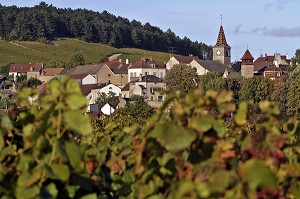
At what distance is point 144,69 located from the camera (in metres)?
107

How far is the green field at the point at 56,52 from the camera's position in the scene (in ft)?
457

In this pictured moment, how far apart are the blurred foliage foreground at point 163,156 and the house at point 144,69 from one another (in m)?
102

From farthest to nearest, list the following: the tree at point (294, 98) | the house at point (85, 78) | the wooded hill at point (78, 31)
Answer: the wooded hill at point (78, 31)
the house at point (85, 78)
the tree at point (294, 98)

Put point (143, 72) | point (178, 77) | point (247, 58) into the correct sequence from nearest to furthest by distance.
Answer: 1. point (178, 77)
2. point (143, 72)
3. point (247, 58)

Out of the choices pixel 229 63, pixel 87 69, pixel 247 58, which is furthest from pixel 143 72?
pixel 229 63

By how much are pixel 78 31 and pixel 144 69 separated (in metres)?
73.3

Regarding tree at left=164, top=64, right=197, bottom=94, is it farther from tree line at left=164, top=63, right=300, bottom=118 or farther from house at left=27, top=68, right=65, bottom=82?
house at left=27, top=68, right=65, bottom=82

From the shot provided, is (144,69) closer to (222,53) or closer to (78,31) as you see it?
(222,53)

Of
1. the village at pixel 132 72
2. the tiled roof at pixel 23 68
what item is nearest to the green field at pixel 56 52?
the tiled roof at pixel 23 68

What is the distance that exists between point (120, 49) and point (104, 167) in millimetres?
164804

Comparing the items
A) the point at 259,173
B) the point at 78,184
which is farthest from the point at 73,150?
the point at 259,173

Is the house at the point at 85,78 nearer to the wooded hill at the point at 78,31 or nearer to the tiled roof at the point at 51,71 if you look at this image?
the tiled roof at the point at 51,71

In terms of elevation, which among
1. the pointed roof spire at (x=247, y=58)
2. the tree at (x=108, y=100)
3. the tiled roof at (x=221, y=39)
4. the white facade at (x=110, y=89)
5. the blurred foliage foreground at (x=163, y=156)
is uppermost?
the tiled roof at (x=221, y=39)

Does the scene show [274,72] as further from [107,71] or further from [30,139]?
[30,139]
